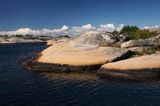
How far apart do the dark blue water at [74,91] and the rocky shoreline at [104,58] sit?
90.6 inches

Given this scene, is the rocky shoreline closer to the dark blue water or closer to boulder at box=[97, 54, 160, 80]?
boulder at box=[97, 54, 160, 80]

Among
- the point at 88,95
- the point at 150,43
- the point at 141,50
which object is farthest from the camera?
the point at 150,43

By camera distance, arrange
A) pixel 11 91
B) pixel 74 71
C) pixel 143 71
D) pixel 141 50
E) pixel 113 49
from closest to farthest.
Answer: pixel 11 91, pixel 143 71, pixel 74 71, pixel 113 49, pixel 141 50

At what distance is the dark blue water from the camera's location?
2220 centimetres

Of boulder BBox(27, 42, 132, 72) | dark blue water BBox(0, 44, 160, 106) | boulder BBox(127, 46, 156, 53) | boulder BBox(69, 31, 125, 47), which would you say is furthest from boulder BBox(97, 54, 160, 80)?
boulder BBox(69, 31, 125, 47)

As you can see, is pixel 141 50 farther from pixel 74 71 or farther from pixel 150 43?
pixel 74 71

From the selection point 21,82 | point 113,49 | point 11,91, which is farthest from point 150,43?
point 11,91

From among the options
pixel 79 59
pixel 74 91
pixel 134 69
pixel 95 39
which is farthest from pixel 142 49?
pixel 74 91

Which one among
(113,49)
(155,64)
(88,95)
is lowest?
(88,95)

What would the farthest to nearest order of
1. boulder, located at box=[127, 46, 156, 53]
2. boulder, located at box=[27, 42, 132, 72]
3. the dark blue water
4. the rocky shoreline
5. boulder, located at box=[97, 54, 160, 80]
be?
boulder, located at box=[127, 46, 156, 53]
boulder, located at box=[27, 42, 132, 72]
the rocky shoreline
boulder, located at box=[97, 54, 160, 80]
the dark blue water

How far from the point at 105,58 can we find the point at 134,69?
657 centimetres

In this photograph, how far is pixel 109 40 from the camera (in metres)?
45.3

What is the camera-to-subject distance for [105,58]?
1441 inches

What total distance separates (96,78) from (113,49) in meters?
9.20
